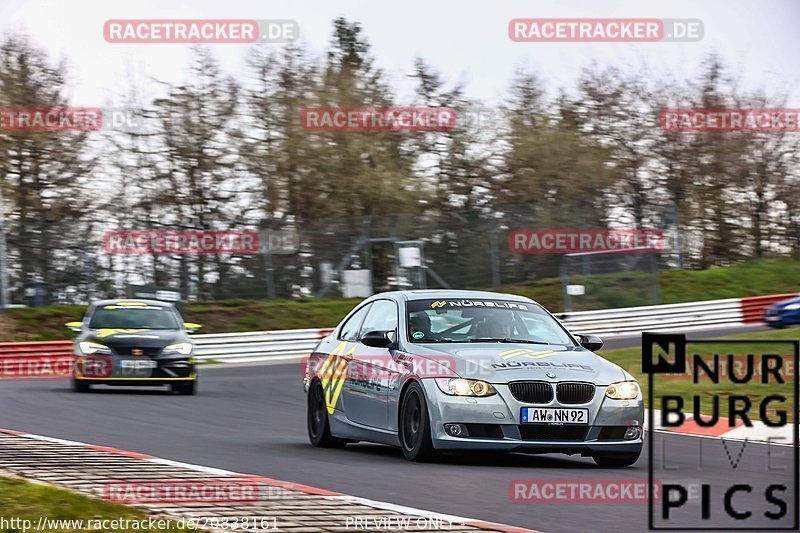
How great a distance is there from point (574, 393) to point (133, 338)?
1086cm

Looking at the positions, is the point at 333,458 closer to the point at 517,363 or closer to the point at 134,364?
the point at 517,363

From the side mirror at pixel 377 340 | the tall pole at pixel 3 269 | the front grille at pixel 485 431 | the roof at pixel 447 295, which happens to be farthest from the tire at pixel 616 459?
the tall pole at pixel 3 269

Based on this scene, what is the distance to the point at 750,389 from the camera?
17.3 m

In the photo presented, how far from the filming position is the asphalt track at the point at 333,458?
769 centimetres

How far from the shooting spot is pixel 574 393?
9859mm

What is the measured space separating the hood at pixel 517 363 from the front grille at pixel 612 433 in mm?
334

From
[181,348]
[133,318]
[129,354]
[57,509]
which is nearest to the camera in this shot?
[57,509]

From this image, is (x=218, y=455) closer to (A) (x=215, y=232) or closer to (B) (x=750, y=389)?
(B) (x=750, y=389)

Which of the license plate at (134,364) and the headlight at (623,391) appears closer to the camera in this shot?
the headlight at (623,391)

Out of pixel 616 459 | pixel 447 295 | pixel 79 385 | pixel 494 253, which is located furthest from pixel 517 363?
pixel 494 253

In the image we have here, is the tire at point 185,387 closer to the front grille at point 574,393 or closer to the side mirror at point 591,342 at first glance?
the side mirror at point 591,342

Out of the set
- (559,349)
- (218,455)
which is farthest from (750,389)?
(218,455)

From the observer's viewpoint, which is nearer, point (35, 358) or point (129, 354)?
point (129, 354)

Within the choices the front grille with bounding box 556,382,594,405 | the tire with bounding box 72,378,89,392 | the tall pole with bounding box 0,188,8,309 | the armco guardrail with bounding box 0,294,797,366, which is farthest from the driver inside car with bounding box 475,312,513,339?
the tall pole with bounding box 0,188,8,309
